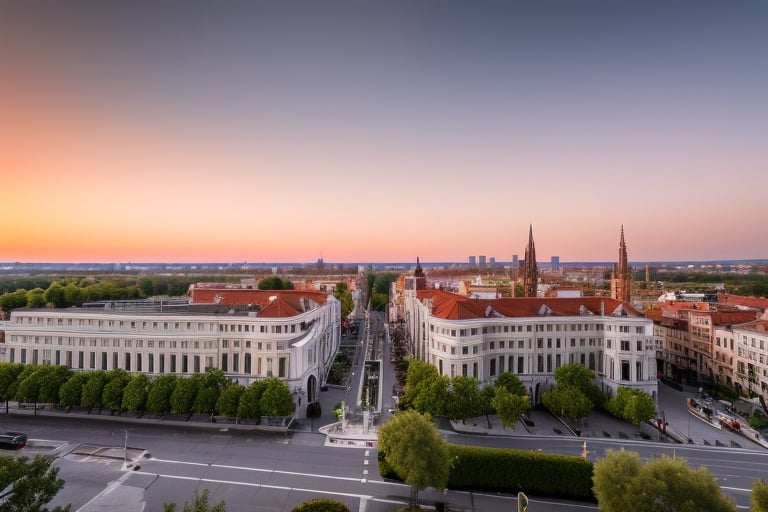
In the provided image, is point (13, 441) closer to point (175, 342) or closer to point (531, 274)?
point (175, 342)

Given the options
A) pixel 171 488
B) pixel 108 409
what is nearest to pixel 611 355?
pixel 171 488

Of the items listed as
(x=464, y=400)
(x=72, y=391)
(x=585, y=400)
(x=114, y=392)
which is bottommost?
(x=585, y=400)

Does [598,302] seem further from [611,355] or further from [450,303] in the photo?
[450,303]

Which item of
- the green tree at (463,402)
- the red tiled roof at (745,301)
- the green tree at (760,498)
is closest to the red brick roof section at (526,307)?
the green tree at (463,402)

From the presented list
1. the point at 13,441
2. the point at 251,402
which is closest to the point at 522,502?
the point at 251,402

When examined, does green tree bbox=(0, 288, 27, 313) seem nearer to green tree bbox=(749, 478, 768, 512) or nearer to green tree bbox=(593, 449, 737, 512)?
green tree bbox=(593, 449, 737, 512)

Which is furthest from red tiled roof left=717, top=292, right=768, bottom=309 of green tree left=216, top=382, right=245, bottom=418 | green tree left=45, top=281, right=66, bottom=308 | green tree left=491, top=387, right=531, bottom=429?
green tree left=45, top=281, right=66, bottom=308
